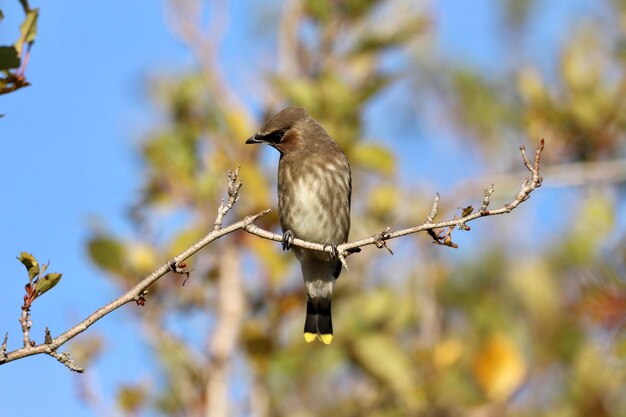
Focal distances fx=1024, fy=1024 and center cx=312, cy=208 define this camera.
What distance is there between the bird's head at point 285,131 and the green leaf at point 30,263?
105 inches

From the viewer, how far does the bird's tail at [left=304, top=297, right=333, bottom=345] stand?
223 inches

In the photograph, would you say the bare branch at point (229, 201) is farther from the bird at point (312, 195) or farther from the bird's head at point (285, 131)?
the bird's head at point (285, 131)

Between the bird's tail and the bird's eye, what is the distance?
3.06ft

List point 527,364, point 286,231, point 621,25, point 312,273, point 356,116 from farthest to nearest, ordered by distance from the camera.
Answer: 1. point 527,364
2. point 621,25
3. point 356,116
4. point 312,273
5. point 286,231

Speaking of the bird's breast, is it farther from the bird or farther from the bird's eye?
the bird's eye

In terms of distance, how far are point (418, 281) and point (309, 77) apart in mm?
1900

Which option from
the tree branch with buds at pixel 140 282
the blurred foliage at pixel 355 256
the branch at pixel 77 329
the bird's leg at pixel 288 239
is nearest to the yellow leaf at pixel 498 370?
the blurred foliage at pixel 355 256

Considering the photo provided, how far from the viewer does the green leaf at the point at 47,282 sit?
111 inches

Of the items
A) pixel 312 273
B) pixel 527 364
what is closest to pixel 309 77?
pixel 312 273

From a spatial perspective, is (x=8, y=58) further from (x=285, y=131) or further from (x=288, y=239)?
(x=285, y=131)

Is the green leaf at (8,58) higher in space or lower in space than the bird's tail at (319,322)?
lower

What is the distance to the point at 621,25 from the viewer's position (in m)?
6.48

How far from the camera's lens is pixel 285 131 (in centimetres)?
548

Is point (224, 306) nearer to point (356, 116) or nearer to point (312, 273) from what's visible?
point (312, 273)
